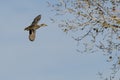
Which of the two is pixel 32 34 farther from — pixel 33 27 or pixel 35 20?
pixel 35 20

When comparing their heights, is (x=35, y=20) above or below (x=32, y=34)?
above

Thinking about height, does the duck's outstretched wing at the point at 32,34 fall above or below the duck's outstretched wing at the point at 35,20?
below

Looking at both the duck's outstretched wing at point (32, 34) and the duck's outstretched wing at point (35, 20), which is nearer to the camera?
the duck's outstretched wing at point (32, 34)

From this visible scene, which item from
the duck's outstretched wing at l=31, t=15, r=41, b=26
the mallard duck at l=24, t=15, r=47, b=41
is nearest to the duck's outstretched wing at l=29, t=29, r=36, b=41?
the mallard duck at l=24, t=15, r=47, b=41

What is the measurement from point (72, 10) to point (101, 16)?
49.2 inches

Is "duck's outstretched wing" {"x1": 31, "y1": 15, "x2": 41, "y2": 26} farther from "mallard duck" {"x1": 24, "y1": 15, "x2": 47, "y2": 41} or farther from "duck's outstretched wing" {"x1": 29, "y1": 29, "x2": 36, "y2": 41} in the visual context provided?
"duck's outstretched wing" {"x1": 29, "y1": 29, "x2": 36, "y2": 41}

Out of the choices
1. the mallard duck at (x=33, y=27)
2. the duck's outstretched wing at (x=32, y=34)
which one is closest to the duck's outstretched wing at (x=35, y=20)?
the mallard duck at (x=33, y=27)

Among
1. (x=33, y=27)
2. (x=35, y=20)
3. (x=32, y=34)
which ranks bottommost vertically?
(x=32, y=34)

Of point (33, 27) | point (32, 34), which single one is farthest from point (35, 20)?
point (32, 34)

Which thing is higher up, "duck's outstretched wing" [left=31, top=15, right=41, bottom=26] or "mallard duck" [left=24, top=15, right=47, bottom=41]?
"duck's outstretched wing" [left=31, top=15, right=41, bottom=26]

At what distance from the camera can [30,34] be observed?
35.1 feet

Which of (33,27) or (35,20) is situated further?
(35,20)

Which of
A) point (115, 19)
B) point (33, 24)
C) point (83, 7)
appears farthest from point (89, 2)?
point (33, 24)

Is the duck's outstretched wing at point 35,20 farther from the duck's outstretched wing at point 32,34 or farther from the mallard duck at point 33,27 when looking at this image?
the duck's outstretched wing at point 32,34
